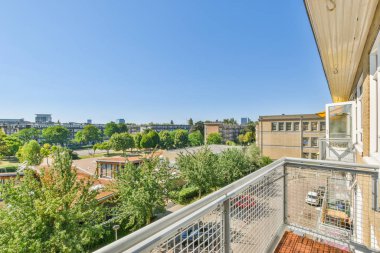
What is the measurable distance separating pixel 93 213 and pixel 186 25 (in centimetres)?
1302

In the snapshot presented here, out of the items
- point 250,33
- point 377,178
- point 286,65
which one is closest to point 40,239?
point 377,178

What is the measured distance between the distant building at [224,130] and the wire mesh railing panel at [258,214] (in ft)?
171

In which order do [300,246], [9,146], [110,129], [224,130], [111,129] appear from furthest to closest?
[111,129]
[110,129]
[224,130]
[9,146]
[300,246]

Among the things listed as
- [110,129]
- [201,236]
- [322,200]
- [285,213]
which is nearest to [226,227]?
[201,236]

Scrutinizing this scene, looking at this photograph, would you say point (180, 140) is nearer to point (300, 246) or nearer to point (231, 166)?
point (231, 166)

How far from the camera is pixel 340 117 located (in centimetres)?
645

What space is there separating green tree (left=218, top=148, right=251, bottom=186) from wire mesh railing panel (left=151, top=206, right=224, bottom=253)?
526 inches

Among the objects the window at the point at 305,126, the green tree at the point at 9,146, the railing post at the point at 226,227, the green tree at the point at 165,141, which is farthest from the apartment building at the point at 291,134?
the green tree at the point at 9,146

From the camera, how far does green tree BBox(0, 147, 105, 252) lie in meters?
5.64

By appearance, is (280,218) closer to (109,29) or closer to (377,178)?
A: (377,178)

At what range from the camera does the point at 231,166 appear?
1634 cm

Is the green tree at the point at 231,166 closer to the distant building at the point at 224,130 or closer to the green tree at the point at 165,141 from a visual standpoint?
the green tree at the point at 165,141

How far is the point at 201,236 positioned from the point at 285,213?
6.43 feet

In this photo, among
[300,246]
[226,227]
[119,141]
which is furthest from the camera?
[119,141]
